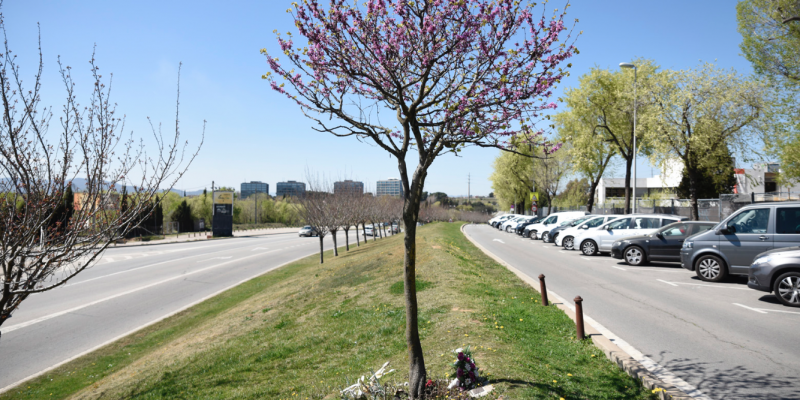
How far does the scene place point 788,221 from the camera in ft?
35.1

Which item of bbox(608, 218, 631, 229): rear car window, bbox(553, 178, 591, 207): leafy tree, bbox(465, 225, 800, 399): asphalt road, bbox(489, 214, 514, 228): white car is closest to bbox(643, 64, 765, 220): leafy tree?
bbox(608, 218, 631, 229): rear car window

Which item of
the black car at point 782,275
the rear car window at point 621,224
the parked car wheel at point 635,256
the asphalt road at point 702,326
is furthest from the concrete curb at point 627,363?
the rear car window at point 621,224

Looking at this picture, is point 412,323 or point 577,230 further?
point 577,230

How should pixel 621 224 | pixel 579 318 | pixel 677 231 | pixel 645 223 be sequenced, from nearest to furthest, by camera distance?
pixel 579 318, pixel 677 231, pixel 645 223, pixel 621 224

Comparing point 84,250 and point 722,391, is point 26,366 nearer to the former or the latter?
point 84,250

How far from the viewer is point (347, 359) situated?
7145mm

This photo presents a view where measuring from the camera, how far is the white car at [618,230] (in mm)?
18844

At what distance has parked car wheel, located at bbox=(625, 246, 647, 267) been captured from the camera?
16250mm

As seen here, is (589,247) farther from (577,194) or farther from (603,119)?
(577,194)

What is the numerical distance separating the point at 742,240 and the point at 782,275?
2.63m

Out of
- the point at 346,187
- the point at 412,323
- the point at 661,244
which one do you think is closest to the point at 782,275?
the point at 661,244

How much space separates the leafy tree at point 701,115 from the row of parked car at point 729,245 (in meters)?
7.10

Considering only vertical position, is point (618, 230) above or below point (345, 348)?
above

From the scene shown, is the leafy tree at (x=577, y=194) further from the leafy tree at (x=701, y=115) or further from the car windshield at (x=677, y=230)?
the car windshield at (x=677, y=230)
